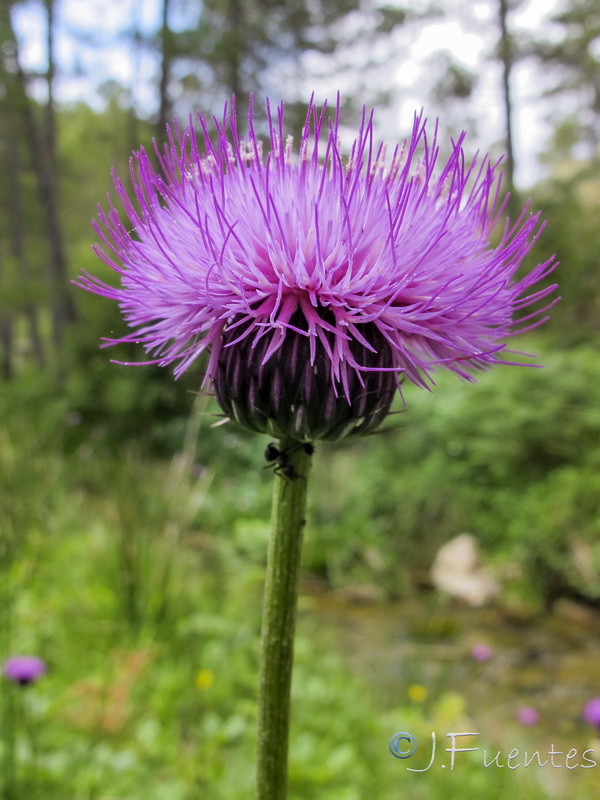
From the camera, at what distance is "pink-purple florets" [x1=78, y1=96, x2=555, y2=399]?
0.90 meters

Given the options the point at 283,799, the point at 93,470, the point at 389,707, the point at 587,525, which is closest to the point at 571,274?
the point at 587,525

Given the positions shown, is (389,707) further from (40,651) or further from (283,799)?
Result: (283,799)

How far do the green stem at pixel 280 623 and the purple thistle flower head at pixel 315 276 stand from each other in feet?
0.26

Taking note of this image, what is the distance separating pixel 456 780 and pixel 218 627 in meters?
1.38

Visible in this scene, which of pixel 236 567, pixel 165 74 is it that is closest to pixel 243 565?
pixel 236 567

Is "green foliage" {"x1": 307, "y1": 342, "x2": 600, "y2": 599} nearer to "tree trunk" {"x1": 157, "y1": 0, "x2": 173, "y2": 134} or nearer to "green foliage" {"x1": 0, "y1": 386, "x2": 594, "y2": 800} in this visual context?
"green foliage" {"x1": 0, "y1": 386, "x2": 594, "y2": 800}

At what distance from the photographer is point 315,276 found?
35.4 inches

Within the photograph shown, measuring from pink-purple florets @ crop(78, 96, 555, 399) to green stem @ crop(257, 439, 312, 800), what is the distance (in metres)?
0.17

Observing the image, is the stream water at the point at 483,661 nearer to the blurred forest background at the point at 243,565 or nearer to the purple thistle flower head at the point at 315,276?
the blurred forest background at the point at 243,565

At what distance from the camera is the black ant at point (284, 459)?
90cm

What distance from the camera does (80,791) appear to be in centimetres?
195

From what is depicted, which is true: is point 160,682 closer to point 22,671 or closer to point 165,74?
point 22,671

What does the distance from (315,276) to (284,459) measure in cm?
28

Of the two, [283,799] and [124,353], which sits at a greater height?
[124,353]
